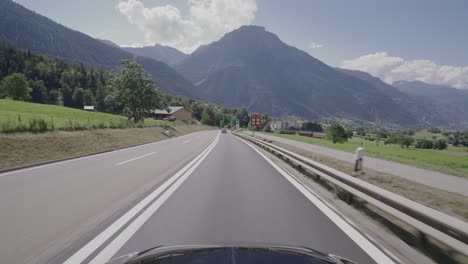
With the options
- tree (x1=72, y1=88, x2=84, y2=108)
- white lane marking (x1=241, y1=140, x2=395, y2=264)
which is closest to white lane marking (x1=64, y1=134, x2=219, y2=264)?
white lane marking (x1=241, y1=140, x2=395, y2=264)

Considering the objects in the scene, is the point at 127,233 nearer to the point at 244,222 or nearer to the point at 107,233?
the point at 107,233

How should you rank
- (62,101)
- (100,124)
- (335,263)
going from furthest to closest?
(62,101)
(100,124)
(335,263)

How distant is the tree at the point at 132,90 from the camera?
140 ft

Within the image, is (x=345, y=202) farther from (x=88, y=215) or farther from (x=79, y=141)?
(x=79, y=141)

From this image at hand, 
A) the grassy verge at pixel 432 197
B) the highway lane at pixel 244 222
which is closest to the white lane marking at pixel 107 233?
the highway lane at pixel 244 222

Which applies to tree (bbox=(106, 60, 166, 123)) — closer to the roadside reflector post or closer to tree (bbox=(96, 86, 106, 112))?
the roadside reflector post

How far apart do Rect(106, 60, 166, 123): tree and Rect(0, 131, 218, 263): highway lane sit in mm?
34719

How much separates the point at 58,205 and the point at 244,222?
3.87 metres

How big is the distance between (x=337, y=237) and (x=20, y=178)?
9.33m

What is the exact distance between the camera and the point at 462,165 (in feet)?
58.0

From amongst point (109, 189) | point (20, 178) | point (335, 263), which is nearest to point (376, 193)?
point (335, 263)

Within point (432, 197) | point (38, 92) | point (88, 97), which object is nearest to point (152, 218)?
point (432, 197)

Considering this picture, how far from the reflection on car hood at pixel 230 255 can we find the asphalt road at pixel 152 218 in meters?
1.25

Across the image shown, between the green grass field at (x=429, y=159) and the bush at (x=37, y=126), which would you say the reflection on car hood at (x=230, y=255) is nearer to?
the green grass field at (x=429, y=159)
